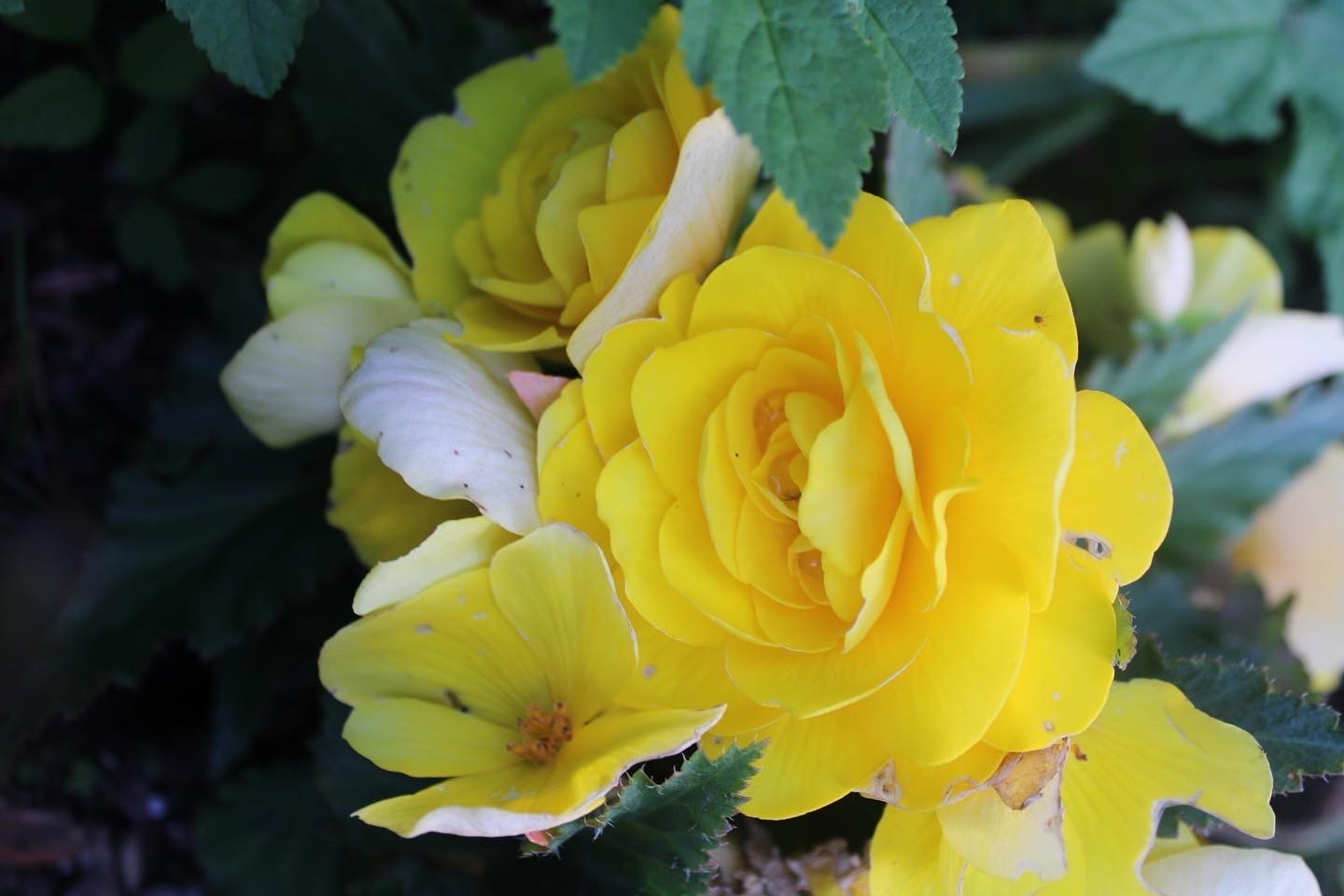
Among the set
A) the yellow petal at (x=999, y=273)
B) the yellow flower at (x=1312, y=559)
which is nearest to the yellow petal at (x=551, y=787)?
the yellow petal at (x=999, y=273)

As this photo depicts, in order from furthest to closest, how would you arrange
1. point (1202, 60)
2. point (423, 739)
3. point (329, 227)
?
point (1202, 60) → point (329, 227) → point (423, 739)

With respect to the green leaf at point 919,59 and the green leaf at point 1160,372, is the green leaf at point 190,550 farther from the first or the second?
the green leaf at point 1160,372

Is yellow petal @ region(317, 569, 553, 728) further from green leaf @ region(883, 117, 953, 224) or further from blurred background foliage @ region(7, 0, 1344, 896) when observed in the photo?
green leaf @ region(883, 117, 953, 224)

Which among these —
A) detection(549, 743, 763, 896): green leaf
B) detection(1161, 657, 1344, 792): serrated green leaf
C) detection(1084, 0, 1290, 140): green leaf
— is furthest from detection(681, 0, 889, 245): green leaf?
detection(1084, 0, 1290, 140): green leaf

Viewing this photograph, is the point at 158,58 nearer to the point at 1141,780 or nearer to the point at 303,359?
the point at 303,359

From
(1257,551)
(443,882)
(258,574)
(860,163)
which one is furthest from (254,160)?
(1257,551)

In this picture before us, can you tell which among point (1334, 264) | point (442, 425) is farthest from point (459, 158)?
point (1334, 264)
